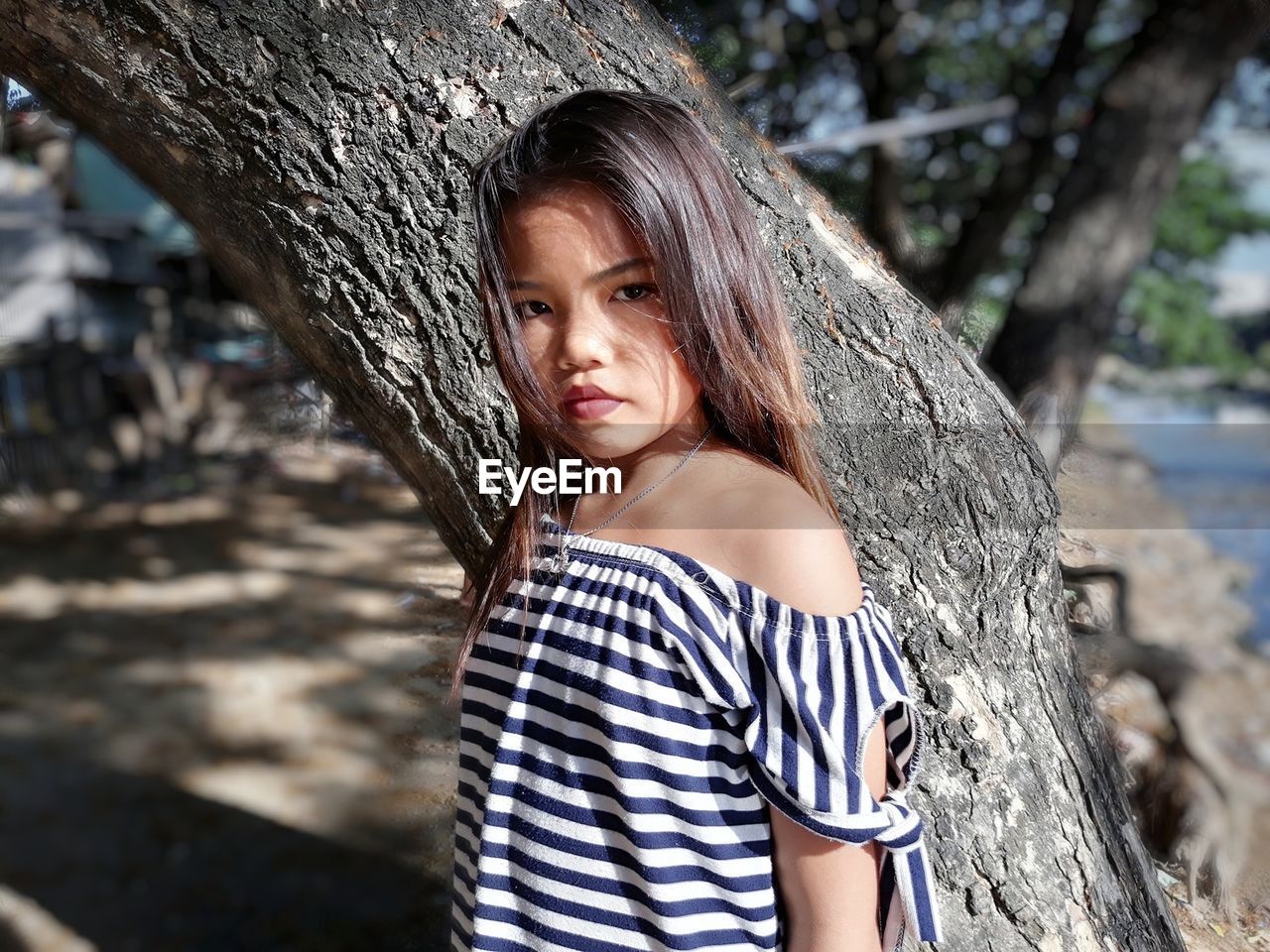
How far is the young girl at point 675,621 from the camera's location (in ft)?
2.53

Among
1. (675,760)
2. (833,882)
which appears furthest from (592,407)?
(833,882)

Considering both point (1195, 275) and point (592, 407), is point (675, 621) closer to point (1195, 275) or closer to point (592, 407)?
point (592, 407)

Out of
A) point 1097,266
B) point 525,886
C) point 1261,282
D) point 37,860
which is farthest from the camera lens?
point 37,860

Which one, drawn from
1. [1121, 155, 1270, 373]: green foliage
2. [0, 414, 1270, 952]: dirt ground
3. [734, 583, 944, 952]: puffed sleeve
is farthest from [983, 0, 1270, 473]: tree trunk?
[734, 583, 944, 952]: puffed sleeve

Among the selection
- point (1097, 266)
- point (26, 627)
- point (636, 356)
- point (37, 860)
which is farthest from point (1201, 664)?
point (26, 627)

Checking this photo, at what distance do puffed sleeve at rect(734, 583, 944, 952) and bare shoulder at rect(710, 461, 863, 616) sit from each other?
1 cm

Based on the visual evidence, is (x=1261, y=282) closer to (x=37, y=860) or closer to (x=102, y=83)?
(x=102, y=83)

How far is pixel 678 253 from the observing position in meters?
0.82

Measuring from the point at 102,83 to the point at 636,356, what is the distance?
0.79 m

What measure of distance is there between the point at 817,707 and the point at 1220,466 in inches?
13.0

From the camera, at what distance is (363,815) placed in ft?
9.66

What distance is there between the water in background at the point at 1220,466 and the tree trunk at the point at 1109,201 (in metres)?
→ 0.79

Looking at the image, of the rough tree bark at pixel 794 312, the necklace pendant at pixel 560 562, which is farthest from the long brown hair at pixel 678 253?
the rough tree bark at pixel 794 312

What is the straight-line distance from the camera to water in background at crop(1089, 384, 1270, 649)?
64cm
